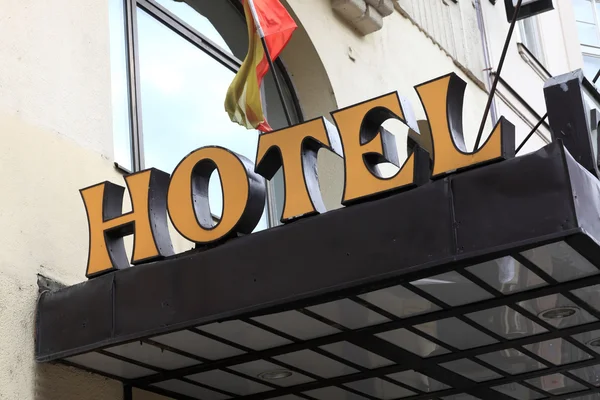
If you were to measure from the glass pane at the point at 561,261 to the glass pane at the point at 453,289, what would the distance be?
0.49m

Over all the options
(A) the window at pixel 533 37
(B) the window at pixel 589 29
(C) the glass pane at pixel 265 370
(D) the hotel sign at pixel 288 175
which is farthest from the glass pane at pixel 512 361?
(B) the window at pixel 589 29

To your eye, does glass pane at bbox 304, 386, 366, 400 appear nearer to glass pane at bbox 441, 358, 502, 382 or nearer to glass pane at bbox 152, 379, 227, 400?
glass pane at bbox 152, 379, 227, 400

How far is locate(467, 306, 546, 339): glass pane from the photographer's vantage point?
7129 millimetres

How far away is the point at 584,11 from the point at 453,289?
20.0 metres

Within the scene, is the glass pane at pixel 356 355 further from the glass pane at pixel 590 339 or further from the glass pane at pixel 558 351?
the glass pane at pixel 590 339

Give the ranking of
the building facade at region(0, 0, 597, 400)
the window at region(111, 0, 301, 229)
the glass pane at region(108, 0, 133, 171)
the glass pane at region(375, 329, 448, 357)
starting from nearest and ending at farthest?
1. the building facade at region(0, 0, 597, 400)
2. the glass pane at region(375, 329, 448, 357)
3. the glass pane at region(108, 0, 133, 171)
4. the window at region(111, 0, 301, 229)

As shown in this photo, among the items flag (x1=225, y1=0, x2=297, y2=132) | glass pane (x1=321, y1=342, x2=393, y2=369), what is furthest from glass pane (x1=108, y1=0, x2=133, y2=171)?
glass pane (x1=321, y1=342, x2=393, y2=369)

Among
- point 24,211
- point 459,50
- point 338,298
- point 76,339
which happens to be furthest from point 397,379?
point 459,50

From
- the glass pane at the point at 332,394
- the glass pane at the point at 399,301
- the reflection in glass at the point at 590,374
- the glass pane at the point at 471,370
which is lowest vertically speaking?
the reflection in glass at the point at 590,374

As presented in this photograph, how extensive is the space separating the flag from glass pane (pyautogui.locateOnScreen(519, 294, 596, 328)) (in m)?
2.85

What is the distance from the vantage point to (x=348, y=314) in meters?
6.94

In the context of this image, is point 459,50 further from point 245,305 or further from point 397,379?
point 245,305

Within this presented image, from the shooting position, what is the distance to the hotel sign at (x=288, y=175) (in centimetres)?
618

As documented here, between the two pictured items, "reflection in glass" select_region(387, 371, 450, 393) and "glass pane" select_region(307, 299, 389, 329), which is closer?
"glass pane" select_region(307, 299, 389, 329)
